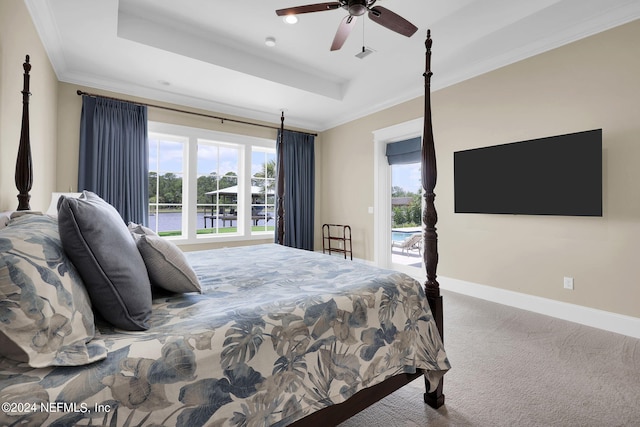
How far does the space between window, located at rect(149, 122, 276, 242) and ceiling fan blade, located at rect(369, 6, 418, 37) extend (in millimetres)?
3293

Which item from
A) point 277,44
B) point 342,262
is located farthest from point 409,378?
point 277,44

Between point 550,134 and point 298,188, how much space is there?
3.80 m

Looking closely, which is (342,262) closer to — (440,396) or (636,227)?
(440,396)

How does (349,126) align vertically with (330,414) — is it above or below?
above

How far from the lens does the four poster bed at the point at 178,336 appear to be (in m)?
0.75

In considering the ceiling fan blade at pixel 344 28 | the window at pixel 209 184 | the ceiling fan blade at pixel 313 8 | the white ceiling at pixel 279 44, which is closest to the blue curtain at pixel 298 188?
the window at pixel 209 184

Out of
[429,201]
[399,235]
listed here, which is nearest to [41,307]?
[429,201]

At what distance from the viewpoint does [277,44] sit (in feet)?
11.4

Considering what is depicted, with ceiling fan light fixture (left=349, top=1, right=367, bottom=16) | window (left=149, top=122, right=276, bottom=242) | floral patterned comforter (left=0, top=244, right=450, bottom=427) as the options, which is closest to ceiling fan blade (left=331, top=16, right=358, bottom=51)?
ceiling fan light fixture (left=349, top=1, right=367, bottom=16)

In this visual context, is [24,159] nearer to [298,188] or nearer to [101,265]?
[101,265]

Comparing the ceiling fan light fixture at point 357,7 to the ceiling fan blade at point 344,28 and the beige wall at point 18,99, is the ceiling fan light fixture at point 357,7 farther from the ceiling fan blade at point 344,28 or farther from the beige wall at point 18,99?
the beige wall at point 18,99

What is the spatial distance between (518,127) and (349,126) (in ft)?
9.30

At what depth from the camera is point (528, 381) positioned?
190cm

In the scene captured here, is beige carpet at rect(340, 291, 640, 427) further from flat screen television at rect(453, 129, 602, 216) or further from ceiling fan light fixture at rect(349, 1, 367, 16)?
ceiling fan light fixture at rect(349, 1, 367, 16)
